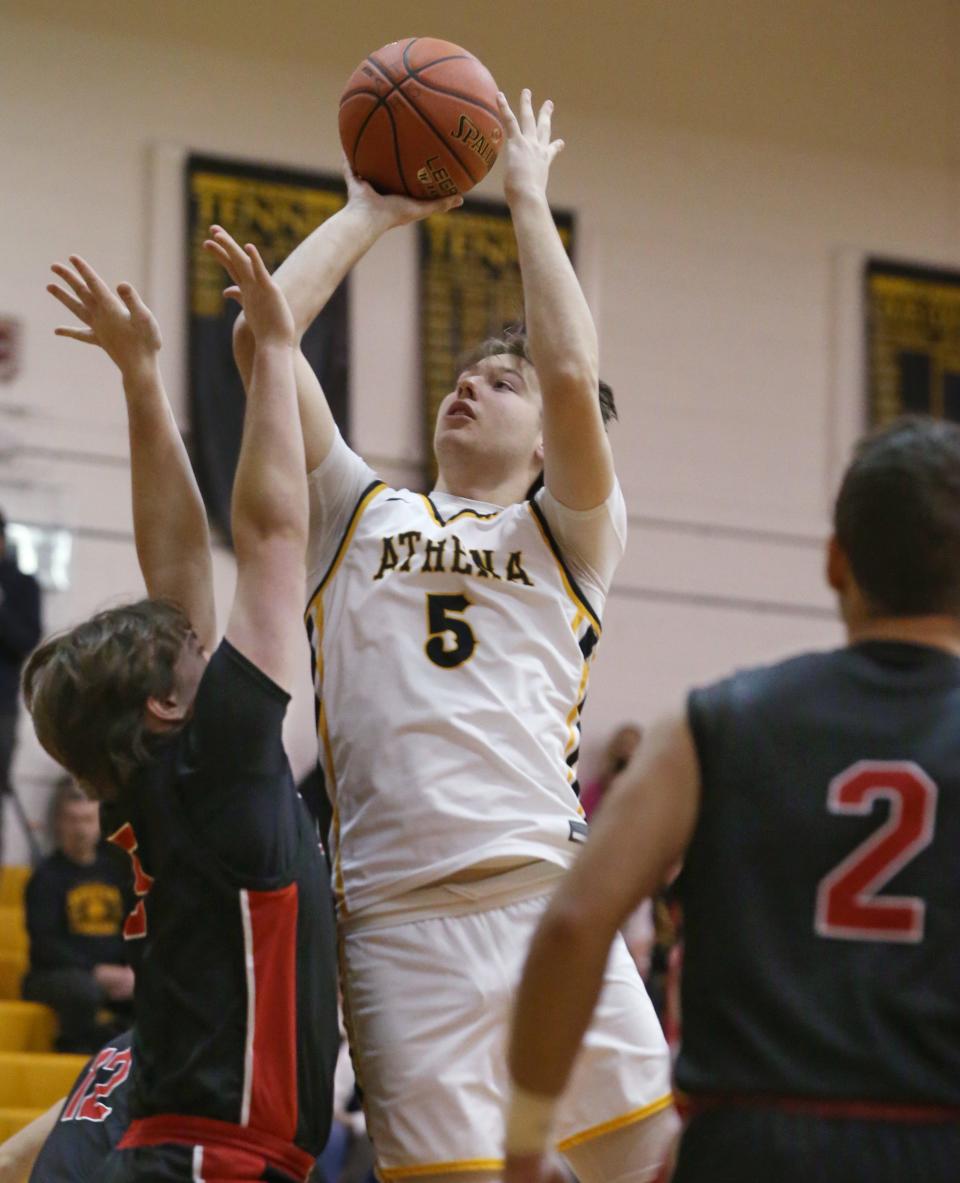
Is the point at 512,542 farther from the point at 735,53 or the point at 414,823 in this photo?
the point at 735,53

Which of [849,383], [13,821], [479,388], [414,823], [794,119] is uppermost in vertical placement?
[794,119]

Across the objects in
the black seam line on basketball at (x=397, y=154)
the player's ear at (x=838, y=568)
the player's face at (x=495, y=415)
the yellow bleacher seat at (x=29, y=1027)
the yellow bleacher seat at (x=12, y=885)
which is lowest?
the yellow bleacher seat at (x=29, y=1027)

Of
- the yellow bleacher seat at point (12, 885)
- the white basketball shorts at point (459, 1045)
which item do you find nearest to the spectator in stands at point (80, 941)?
the yellow bleacher seat at point (12, 885)

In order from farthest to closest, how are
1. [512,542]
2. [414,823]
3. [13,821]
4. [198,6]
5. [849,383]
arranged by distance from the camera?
[849,383] → [198,6] → [13,821] → [512,542] → [414,823]

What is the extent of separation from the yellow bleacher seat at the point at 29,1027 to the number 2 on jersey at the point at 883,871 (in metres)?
6.85

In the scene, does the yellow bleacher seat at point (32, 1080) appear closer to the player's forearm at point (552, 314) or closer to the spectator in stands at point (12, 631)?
the spectator in stands at point (12, 631)

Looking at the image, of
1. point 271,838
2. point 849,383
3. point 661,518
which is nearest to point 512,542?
point 271,838

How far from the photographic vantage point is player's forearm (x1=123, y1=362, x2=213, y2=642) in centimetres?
418

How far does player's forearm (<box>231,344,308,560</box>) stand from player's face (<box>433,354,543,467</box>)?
2.66ft

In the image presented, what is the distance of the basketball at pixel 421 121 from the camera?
14.8 feet

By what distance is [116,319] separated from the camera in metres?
4.20

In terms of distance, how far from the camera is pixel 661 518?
43.0ft

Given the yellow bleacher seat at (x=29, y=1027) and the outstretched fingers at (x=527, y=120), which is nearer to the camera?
the outstretched fingers at (x=527, y=120)

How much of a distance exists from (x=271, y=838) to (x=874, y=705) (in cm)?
123
